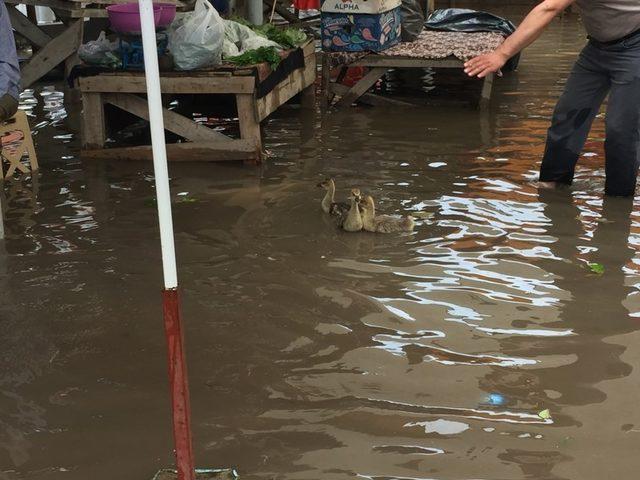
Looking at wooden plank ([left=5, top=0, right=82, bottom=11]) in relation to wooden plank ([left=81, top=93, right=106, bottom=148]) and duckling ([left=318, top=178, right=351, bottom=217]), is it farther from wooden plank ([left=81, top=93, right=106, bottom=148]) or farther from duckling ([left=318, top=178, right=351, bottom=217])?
duckling ([left=318, top=178, right=351, bottom=217])

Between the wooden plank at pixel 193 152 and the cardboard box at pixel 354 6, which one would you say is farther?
the cardboard box at pixel 354 6

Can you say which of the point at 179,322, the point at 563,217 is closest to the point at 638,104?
the point at 563,217

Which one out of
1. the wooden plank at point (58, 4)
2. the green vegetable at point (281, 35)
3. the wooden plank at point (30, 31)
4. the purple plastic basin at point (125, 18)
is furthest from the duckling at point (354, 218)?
the wooden plank at point (30, 31)

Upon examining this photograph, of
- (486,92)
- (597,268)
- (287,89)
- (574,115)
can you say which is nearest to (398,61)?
(486,92)

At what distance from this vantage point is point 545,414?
390cm

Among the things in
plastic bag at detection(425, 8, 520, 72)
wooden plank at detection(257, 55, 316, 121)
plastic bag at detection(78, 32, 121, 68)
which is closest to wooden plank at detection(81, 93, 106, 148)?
plastic bag at detection(78, 32, 121, 68)

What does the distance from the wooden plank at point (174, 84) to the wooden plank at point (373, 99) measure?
3210 mm

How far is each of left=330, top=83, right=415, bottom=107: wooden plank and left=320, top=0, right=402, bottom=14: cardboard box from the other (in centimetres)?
97

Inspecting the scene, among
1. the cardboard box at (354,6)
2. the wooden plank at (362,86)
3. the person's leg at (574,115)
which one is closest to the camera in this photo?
the person's leg at (574,115)

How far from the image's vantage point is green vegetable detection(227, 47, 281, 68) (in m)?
8.45

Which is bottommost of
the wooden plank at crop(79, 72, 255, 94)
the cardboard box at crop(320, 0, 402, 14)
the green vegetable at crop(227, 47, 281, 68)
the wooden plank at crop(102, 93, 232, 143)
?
the wooden plank at crop(102, 93, 232, 143)

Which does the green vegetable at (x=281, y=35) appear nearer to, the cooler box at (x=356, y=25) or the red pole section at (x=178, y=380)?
the cooler box at (x=356, y=25)

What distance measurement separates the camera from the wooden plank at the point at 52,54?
432 inches

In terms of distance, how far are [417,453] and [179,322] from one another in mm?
1218
